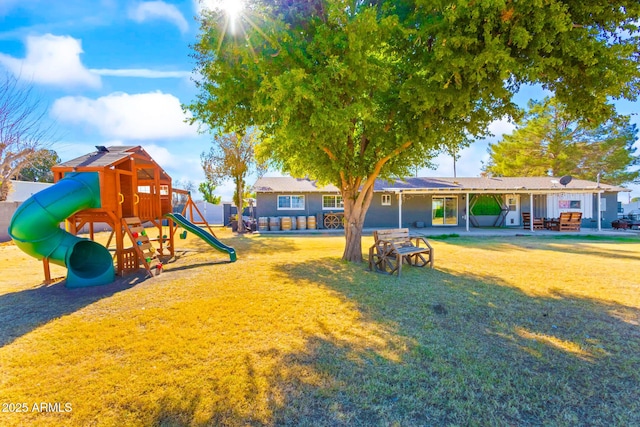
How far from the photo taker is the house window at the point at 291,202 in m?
20.5

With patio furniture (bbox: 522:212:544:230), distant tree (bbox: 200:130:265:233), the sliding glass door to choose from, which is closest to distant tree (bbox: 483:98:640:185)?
patio furniture (bbox: 522:212:544:230)

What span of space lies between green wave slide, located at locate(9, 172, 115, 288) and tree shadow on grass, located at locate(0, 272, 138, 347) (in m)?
0.34

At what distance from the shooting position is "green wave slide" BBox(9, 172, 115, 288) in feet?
20.5

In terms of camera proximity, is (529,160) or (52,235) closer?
(52,235)

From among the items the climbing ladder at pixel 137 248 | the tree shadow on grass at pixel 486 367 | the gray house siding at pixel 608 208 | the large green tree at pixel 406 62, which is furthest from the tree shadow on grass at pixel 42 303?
the gray house siding at pixel 608 208

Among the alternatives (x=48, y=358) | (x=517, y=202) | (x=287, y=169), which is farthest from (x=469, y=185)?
(x=48, y=358)

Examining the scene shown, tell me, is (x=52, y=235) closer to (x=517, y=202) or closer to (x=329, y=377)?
(x=329, y=377)

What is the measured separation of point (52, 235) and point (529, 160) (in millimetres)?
34659

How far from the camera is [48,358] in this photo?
3430mm

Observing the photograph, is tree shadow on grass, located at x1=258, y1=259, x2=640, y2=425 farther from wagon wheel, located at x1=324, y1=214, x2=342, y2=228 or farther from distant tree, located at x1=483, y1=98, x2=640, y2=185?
distant tree, located at x1=483, y1=98, x2=640, y2=185

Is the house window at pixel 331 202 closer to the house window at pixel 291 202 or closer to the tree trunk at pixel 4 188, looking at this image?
the house window at pixel 291 202

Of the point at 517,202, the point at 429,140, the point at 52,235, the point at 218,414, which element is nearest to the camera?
the point at 218,414

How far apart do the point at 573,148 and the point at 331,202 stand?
23248mm

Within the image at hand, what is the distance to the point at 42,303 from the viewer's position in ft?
17.8
